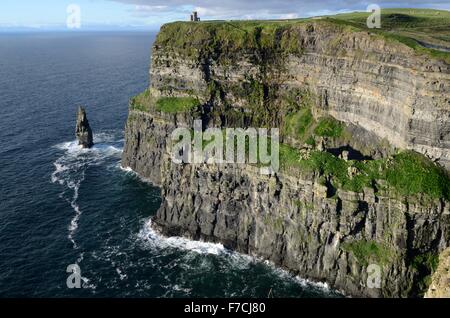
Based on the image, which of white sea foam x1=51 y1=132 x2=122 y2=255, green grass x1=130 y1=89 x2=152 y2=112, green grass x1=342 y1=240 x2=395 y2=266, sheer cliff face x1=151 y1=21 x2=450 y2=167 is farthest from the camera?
green grass x1=130 y1=89 x2=152 y2=112

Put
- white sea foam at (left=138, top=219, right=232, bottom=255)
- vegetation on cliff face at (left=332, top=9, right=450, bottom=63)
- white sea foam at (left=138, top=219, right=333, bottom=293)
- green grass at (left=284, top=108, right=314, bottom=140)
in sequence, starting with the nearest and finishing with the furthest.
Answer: white sea foam at (left=138, top=219, right=333, bottom=293) < vegetation on cliff face at (left=332, top=9, right=450, bottom=63) < white sea foam at (left=138, top=219, right=232, bottom=255) < green grass at (left=284, top=108, right=314, bottom=140)

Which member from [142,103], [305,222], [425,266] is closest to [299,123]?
[305,222]

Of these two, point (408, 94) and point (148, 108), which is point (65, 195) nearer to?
point (148, 108)

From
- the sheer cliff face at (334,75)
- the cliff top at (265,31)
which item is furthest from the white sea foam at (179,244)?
the cliff top at (265,31)

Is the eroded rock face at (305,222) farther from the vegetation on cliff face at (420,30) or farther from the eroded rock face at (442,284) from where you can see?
the vegetation on cliff face at (420,30)

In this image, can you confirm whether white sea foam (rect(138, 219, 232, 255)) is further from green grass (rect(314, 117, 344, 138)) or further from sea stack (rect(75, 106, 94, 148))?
sea stack (rect(75, 106, 94, 148))

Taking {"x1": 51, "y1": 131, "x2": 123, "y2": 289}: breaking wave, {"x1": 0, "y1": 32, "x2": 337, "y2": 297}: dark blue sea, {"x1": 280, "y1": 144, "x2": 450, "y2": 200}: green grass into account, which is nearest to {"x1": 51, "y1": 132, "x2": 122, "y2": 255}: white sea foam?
{"x1": 51, "y1": 131, "x2": 123, "y2": 289}: breaking wave

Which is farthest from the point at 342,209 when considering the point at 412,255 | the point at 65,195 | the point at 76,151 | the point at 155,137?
the point at 76,151
